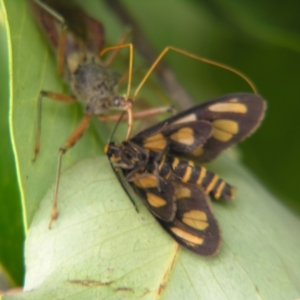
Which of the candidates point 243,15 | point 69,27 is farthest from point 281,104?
point 69,27

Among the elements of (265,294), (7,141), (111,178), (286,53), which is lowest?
(7,141)

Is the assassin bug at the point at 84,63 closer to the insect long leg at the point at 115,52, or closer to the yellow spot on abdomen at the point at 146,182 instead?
the insect long leg at the point at 115,52

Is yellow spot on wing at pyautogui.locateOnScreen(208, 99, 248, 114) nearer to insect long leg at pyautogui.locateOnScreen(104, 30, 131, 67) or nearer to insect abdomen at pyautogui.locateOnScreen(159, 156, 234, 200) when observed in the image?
insect abdomen at pyautogui.locateOnScreen(159, 156, 234, 200)

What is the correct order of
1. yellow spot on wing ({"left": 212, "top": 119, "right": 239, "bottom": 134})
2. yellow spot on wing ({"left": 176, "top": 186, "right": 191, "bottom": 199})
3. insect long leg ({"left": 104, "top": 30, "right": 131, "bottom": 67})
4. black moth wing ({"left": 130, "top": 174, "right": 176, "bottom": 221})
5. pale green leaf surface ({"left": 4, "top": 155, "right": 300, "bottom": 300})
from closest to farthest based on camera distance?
1. pale green leaf surface ({"left": 4, "top": 155, "right": 300, "bottom": 300})
2. black moth wing ({"left": 130, "top": 174, "right": 176, "bottom": 221})
3. yellow spot on wing ({"left": 176, "top": 186, "right": 191, "bottom": 199})
4. yellow spot on wing ({"left": 212, "top": 119, "right": 239, "bottom": 134})
5. insect long leg ({"left": 104, "top": 30, "right": 131, "bottom": 67})

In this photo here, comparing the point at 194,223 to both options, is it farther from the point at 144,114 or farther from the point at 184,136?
the point at 144,114

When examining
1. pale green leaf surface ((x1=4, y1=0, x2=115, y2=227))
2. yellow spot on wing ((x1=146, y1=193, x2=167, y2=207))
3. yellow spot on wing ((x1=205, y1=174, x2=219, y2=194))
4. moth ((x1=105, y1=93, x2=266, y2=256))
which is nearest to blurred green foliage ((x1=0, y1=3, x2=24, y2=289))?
pale green leaf surface ((x1=4, y1=0, x2=115, y2=227))

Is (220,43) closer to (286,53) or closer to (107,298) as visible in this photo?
(286,53)
